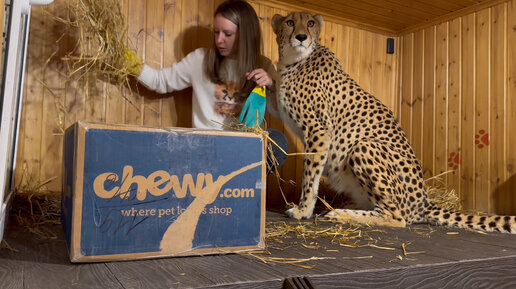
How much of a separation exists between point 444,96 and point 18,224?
2739mm

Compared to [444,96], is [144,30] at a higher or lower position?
higher

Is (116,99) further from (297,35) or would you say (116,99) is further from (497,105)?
(497,105)

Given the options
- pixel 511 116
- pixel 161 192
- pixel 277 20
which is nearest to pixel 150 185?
pixel 161 192

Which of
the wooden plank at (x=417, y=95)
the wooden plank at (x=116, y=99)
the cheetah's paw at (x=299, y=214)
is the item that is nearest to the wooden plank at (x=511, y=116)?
the wooden plank at (x=417, y=95)

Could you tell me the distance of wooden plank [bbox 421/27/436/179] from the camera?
3.00m

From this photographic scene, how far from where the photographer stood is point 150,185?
1064 millimetres

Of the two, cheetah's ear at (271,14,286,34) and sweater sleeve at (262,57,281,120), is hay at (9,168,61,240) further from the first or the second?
cheetah's ear at (271,14,286,34)

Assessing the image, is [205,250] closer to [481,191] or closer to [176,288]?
[176,288]

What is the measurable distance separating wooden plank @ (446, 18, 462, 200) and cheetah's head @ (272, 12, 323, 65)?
122cm

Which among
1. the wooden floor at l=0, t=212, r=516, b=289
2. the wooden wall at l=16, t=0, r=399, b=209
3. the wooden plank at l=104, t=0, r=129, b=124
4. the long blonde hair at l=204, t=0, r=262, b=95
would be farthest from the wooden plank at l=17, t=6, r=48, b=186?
the long blonde hair at l=204, t=0, r=262, b=95

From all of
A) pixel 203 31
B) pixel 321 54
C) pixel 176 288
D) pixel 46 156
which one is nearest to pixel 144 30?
pixel 203 31

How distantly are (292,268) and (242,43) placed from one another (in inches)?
60.7

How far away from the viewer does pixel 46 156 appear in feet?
7.13

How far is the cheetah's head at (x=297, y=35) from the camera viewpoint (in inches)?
82.7
